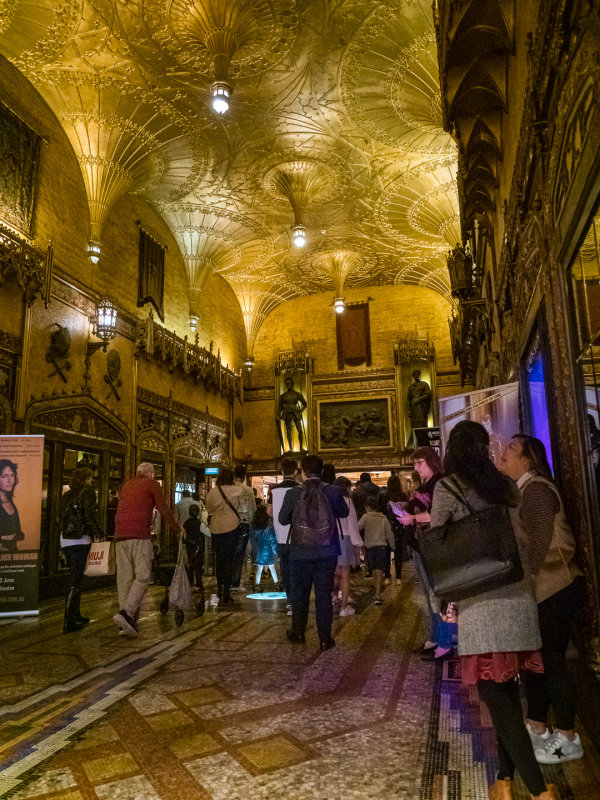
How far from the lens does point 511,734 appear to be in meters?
1.87

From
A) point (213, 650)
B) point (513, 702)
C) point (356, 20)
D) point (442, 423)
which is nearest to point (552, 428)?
point (513, 702)

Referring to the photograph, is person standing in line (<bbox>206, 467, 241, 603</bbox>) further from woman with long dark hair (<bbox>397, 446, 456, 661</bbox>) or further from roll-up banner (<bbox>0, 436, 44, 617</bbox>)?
woman with long dark hair (<bbox>397, 446, 456, 661</bbox>)

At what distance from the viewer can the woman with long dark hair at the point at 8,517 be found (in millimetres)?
5973

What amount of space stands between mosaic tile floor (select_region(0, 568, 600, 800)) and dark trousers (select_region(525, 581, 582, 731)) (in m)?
0.24

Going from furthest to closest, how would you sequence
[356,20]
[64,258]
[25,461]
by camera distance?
1. [64,258]
2. [356,20]
3. [25,461]

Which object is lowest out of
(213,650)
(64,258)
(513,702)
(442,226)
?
(213,650)

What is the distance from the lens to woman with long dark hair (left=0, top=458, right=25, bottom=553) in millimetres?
5973

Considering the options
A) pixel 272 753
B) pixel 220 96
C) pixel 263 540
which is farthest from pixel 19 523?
pixel 220 96

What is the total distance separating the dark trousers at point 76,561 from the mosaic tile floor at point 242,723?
0.66 meters

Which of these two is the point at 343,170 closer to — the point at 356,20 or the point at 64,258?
the point at 356,20

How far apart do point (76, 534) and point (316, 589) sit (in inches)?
101

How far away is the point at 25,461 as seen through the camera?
6211mm

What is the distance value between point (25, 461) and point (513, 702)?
5.78m

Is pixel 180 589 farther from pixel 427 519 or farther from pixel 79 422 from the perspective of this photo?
pixel 79 422
